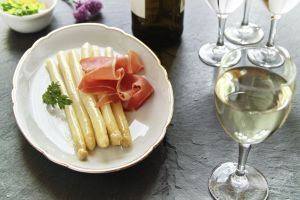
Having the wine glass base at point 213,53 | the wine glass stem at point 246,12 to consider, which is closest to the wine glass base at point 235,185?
the wine glass base at point 213,53

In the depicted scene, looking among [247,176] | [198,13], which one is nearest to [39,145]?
[247,176]

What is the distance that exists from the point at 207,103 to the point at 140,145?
167 mm

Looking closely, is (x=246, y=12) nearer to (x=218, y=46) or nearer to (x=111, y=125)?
(x=218, y=46)

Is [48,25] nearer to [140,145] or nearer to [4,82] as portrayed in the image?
[4,82]

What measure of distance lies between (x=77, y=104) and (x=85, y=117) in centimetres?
4

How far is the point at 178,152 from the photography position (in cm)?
81

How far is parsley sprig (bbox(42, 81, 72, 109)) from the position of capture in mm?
860

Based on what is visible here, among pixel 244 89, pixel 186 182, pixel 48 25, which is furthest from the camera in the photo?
pixel 48 25

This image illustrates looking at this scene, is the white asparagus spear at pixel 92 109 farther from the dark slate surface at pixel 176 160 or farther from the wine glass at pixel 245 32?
the wine glass at pixel 245 32

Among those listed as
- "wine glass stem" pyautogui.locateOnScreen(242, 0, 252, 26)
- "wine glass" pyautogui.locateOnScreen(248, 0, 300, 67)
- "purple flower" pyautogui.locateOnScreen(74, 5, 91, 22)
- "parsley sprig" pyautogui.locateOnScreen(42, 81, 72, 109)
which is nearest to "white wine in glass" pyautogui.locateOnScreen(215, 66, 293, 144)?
"wine glass" pyautogui.locateOnScreen(248, 0, 300, 67)

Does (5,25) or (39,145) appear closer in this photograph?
(39,145)

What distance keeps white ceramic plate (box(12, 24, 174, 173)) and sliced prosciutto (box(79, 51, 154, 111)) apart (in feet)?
0.07

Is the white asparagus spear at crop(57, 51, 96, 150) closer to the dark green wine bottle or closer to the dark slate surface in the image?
the dark slate surface

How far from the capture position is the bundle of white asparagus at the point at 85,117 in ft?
2.62
